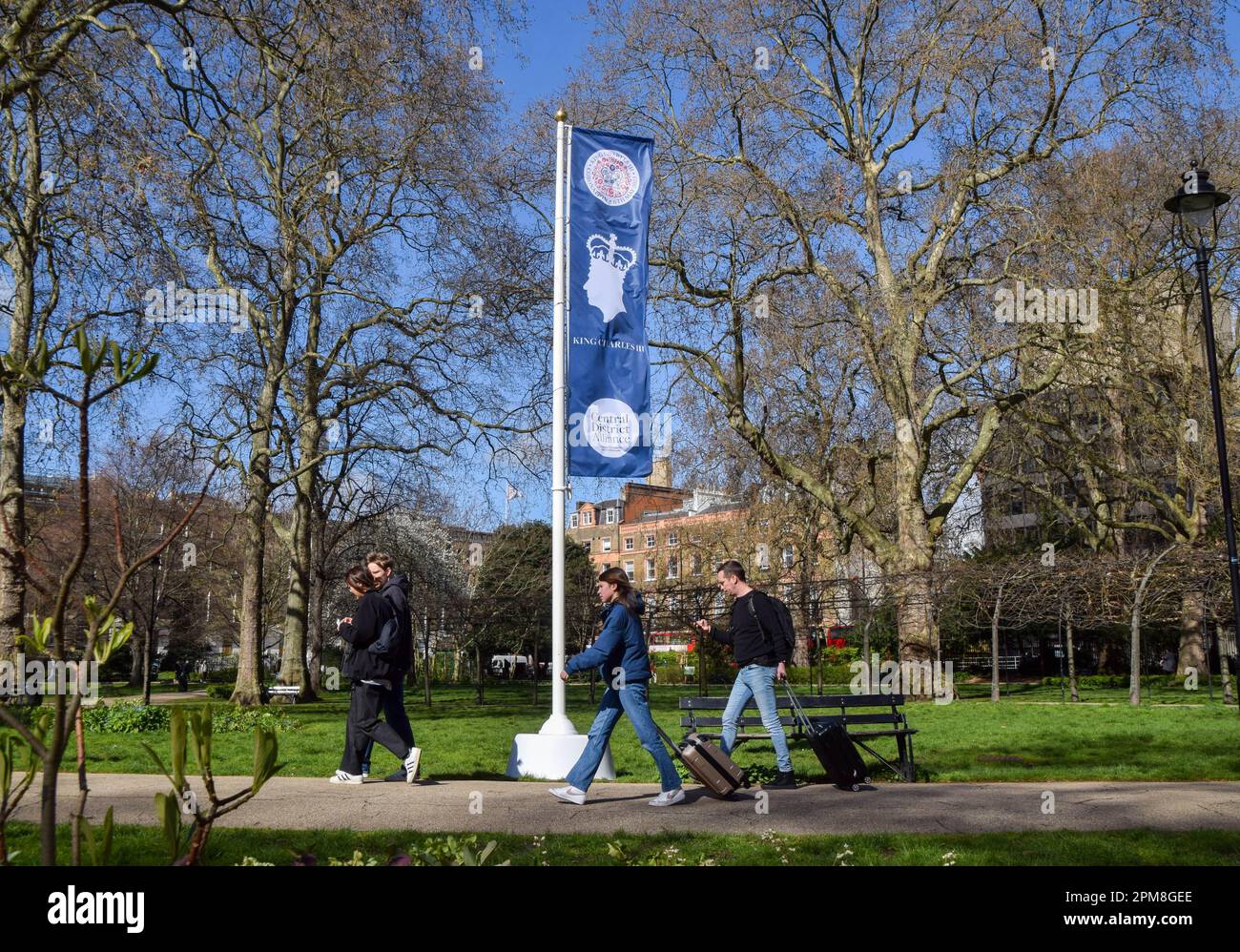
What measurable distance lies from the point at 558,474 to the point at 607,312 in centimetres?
185

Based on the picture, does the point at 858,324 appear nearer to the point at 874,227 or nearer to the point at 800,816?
the point at 874,227

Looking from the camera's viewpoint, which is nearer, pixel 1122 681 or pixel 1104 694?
pixel 1104 694

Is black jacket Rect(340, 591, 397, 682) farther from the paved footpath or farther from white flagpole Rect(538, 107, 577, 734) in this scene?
white flagpole Rect(538, 107, 577, 734)

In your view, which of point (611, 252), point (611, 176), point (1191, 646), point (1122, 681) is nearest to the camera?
point (611, 252)

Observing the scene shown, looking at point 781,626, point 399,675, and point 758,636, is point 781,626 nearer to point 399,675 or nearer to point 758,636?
point 758,636

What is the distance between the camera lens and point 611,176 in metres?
12.3

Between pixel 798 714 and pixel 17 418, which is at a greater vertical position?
pixel 17 418

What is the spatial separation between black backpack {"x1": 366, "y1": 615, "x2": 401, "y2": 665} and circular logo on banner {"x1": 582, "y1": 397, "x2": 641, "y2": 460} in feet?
9.70

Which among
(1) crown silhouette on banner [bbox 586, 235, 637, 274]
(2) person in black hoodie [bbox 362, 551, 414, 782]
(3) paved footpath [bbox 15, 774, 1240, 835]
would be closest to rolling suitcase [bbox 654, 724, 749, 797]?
(3) paved footpath [bbox 15, 774, 1240, 835]

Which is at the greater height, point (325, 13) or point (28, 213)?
point (325, 13)

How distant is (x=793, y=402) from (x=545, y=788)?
82.6 feet

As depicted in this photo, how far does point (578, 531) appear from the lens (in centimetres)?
9469

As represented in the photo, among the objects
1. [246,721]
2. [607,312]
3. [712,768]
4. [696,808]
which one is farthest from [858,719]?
[246,721]
